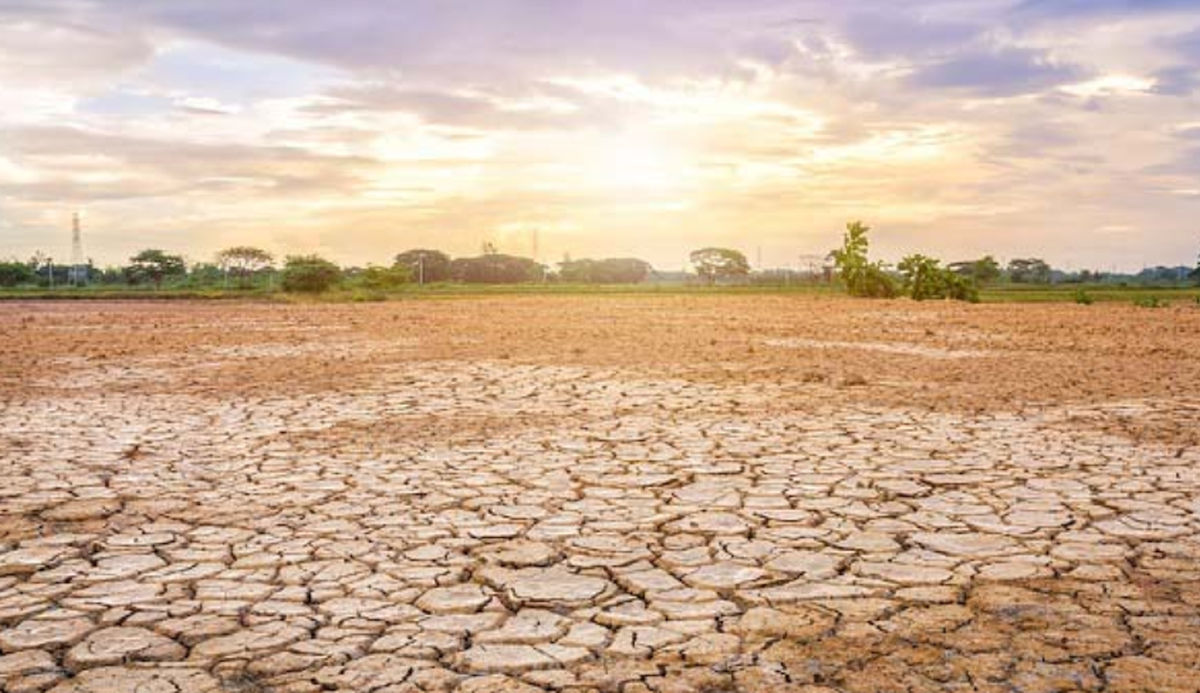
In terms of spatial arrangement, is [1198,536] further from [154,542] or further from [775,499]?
[154,542]

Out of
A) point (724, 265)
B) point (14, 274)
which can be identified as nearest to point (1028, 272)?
point (724, 265)

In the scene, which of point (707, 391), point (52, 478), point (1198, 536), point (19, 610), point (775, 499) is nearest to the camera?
point (19, 610)

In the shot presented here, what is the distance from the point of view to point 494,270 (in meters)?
86.8

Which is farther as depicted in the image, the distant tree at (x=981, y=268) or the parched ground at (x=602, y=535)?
the distant tree at (x=981, y=268)

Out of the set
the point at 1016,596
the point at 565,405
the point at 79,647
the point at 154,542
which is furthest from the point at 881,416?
the point at 79,647

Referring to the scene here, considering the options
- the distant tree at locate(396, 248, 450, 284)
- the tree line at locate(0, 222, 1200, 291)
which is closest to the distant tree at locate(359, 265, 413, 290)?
the tree line at locate(0, 222, 1200, 291)

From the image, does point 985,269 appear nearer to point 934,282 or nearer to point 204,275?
Result: point 934,282

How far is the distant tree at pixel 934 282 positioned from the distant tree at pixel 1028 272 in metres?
48.5

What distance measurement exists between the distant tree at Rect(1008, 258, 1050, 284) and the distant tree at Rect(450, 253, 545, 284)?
132ft

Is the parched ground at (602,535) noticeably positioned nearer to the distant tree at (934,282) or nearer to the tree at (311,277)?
the distant tree at (934,282)

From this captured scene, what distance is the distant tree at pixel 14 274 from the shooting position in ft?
213

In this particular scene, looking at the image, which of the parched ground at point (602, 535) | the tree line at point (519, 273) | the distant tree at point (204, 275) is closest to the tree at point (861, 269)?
the tree line at point (519, 273)

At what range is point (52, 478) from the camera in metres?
6.06

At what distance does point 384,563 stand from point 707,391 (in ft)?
19.7
